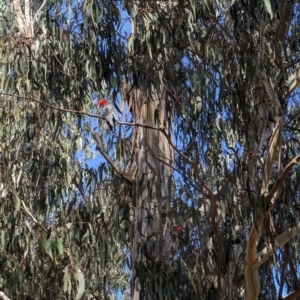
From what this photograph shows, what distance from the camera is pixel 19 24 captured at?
17.8 feet

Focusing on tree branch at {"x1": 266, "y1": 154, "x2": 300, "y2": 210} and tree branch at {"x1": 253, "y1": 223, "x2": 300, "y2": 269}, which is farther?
tree branch at {"x1": 253, "y1": 223, "x2": 300, "y2": 269}

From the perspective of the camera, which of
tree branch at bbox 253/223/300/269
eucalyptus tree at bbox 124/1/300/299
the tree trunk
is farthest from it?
the tree trunk

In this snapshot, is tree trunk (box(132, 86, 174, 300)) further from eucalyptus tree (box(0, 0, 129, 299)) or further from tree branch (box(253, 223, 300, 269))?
tree branch (box(253, 223, 300, 269))

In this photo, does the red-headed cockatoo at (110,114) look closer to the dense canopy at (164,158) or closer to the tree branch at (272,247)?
the dense canopy at (164,158)

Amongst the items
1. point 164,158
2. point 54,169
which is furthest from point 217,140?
point 54,169

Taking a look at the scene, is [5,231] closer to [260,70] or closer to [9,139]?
[9,139]

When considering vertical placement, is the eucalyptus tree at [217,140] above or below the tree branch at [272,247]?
above

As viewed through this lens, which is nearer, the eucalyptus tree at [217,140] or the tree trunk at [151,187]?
the eucalyptus tree at [217,140]

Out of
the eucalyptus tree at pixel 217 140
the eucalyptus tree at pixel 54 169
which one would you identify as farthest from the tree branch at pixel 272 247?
the eucalyptus tree at pixel 54 169

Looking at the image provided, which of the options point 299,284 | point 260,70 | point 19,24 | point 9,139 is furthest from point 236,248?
point 19,24

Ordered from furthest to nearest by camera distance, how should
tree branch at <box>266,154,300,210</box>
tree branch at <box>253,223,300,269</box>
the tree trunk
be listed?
the tree trunk
tree branch at <box>253,223,300,269</box>
tree branch at <box>266,154,300,210</box>

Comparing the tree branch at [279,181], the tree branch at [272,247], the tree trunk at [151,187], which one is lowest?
the tree branch at [272,247]

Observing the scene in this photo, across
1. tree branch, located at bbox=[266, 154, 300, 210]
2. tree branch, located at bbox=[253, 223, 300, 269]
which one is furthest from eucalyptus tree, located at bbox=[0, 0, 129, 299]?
tree branch, located at bbox=[266, 154, 300, 210]

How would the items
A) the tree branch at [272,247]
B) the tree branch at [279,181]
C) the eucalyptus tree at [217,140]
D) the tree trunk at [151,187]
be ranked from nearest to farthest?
1. the tree branch at [279,181]
2. the tree branch at [272,247]
3. the eucalyptus tree at [217,140]
4. the tree trunk at [151,187]
